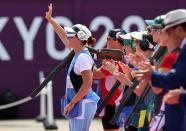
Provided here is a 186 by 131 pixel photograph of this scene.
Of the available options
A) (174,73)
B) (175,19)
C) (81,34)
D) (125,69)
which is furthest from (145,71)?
(81,34)

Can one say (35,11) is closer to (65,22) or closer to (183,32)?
(65,22)

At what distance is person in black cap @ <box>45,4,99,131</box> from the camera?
318 inches

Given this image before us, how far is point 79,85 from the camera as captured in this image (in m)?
8.20

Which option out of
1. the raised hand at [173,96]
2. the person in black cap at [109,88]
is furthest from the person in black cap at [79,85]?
the raised hand at [173,96]

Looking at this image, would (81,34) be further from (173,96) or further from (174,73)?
(173,96)

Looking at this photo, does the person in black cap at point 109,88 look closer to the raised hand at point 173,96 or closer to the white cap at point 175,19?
the white cap at point 175,19

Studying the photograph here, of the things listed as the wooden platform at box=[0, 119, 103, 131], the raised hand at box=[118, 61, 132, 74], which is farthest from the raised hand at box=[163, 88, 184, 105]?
the wooden platform at box=[0, 119, 103, 131]

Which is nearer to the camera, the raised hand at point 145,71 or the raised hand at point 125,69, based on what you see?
the raised hand at point 145,71

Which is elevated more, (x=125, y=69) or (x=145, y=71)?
(x=145, y=71)

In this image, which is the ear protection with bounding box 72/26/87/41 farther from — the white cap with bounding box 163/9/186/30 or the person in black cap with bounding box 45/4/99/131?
the white cap with bounding box 163/9/186/30

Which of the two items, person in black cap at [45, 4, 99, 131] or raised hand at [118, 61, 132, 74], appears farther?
person in black cap at [45, 4, 99, 131]

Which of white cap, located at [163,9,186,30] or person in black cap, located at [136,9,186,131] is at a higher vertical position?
white cap, located at [163,9,186,30]

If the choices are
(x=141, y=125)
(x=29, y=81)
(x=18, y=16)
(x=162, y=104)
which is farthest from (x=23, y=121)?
(x=162, y=104)

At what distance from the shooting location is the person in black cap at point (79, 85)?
8.09 metres
